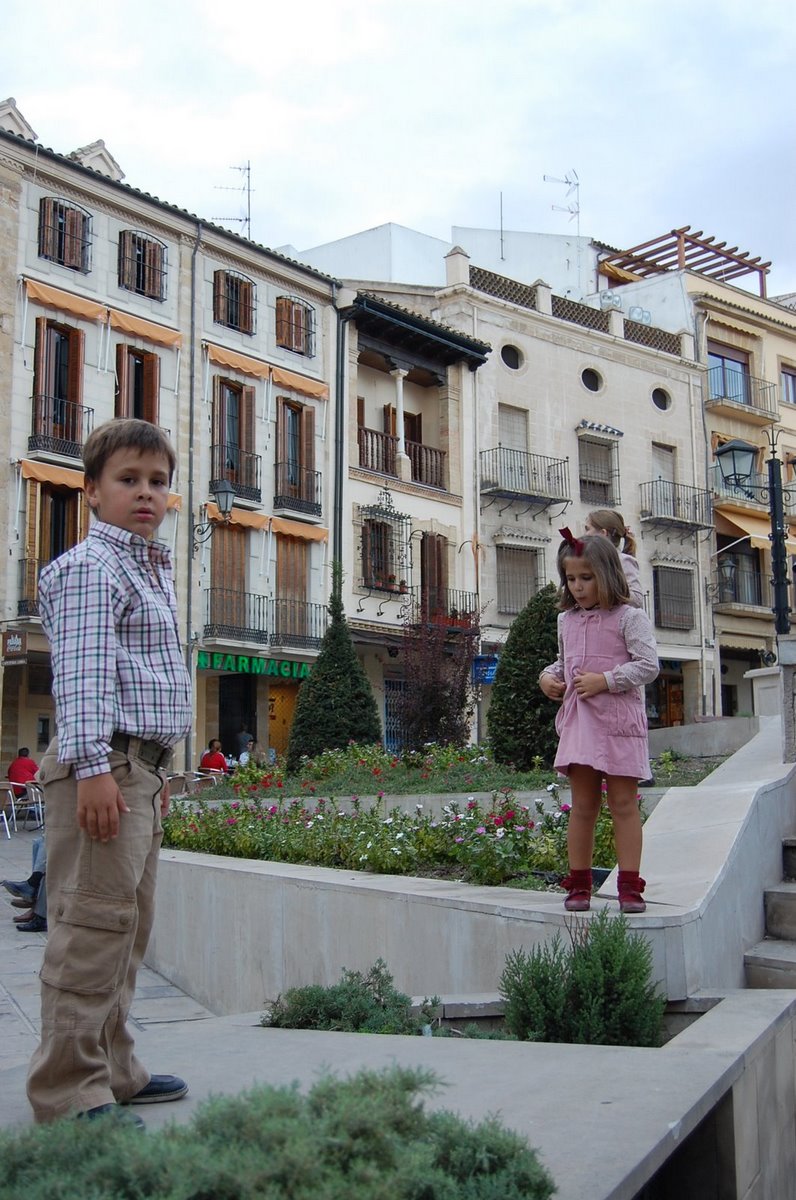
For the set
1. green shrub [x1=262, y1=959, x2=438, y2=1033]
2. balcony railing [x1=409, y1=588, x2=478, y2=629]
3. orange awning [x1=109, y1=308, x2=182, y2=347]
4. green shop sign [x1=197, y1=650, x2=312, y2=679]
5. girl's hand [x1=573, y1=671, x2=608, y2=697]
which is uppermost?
orange awning [x1=109, y1=308, x2=182, y2=347]

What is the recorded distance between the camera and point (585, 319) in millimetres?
34688

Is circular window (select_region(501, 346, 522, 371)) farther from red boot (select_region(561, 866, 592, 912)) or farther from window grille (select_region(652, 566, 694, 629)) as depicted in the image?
red boot (select_region(561, 866, 592, 912))

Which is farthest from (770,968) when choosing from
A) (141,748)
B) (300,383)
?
(300,383)

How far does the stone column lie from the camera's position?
98.2 feet

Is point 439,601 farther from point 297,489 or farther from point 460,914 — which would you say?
point 460,914

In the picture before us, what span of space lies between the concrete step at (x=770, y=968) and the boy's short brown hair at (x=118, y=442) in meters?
3.02

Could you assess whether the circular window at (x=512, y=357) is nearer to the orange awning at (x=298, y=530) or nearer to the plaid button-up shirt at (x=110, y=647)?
the orange awning at (x=298, y=530)

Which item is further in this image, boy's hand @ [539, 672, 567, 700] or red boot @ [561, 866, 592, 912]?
boy's hand @ [539, 672, 567, 700]

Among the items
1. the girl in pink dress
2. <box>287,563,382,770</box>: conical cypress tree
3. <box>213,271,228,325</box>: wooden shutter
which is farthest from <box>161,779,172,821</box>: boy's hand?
<box>213,271,228,325</box>: wooden shutter

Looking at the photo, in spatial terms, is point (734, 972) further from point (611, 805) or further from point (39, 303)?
point (39, 303)

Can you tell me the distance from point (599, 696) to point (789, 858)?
1855 mm

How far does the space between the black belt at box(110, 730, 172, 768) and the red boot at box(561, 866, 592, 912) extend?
1.71 m

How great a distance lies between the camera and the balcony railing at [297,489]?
2738cm

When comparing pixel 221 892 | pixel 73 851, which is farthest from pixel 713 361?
pixel 73 851
